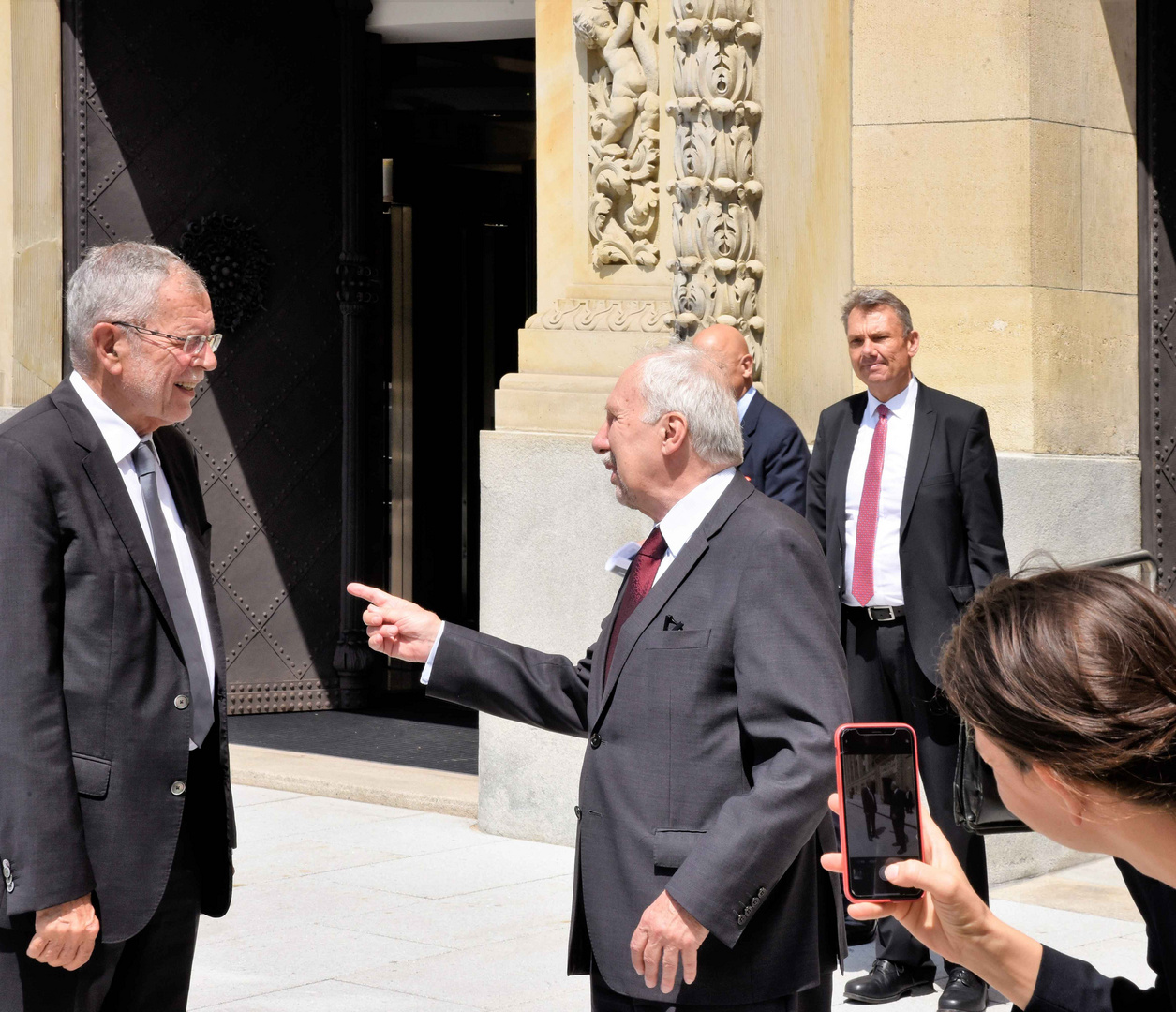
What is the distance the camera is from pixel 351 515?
10.9 m

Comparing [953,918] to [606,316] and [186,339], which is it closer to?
[186,339]

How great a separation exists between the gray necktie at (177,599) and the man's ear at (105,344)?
163 mm

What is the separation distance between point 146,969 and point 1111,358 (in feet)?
17.0

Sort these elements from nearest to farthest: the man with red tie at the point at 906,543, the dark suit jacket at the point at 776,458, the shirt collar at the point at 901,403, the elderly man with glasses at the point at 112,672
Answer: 1. the elderly man with glasses at the point at 112,672
2. the man with red tie at the point at 906,543
3. the shirt collar at the point at 901,403
4. the dark suit jacket at the point at 776,458

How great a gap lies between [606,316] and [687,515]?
4.27 metres

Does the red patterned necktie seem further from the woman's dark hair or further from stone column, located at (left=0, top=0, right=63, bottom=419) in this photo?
stone column, located at (left=0, top=0, right=63, bottom=419)

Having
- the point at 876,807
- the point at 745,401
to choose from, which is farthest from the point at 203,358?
the point at 745,401

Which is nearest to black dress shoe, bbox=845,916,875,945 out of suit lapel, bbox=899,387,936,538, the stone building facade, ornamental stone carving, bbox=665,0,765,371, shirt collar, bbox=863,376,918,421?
suit lapel, bbox=899,387,936,538

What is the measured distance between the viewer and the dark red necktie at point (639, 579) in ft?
11.3

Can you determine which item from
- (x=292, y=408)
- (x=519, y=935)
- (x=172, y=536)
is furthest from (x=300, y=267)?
(x=172, y=536)

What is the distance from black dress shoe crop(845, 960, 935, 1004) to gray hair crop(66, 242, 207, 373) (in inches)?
129

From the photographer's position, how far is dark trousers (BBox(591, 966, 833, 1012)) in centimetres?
325

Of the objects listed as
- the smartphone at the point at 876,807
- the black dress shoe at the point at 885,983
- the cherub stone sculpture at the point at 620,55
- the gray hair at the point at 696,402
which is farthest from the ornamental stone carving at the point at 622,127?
the smartphone at the point at 876,807

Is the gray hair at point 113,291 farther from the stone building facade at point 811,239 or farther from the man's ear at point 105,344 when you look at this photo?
the stone building facade at point 811,239
